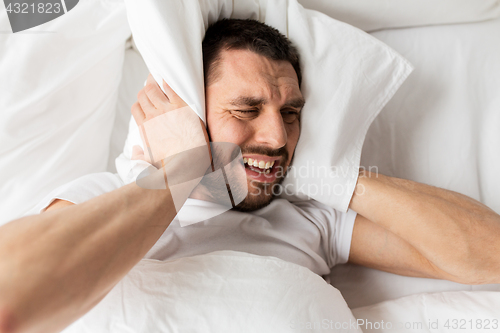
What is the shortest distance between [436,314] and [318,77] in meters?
0.73

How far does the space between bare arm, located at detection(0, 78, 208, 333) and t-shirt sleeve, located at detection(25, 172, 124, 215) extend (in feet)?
0.69

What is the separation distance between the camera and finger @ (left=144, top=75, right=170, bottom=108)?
888mm

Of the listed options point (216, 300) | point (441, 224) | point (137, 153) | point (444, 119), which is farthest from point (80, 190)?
point (444, 119)

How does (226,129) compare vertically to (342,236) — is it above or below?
above

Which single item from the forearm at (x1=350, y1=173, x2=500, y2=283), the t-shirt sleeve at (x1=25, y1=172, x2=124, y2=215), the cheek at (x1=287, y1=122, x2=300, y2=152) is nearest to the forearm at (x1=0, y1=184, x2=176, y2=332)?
the t-shirt sleeve at (x1=25, y1=172, x2=124, y2=215)

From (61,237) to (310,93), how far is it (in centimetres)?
76

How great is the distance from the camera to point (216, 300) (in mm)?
671

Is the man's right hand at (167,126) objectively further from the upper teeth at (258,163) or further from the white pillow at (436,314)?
the white pillow at (436,314)

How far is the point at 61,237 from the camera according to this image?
1.71ft

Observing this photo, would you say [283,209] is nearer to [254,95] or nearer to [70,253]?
[254,95]

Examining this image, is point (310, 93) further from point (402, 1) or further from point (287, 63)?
point (402, 1)

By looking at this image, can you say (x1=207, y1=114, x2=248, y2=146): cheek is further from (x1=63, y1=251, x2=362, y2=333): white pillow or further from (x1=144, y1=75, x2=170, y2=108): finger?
(x1=63, y1=251, x2=362, y2=333): white pillow

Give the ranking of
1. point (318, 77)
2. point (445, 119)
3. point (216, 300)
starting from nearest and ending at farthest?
point (216, 300) → point (318, 77) → point (445, 119)

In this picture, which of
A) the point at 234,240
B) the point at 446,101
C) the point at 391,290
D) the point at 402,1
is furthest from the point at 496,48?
the point at 234,240
